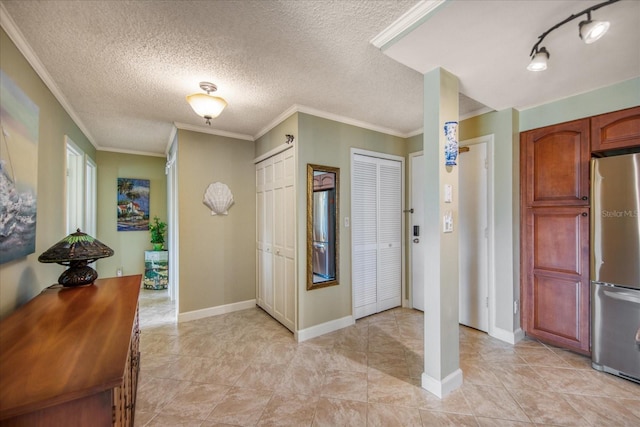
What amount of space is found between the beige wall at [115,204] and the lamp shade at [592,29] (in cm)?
561

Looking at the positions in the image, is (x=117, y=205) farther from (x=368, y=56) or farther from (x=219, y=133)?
(x=368, y=56)

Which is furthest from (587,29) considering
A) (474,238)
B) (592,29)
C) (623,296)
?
(474,238)

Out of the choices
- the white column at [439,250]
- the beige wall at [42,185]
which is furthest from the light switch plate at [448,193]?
the beige wall at [42,185]

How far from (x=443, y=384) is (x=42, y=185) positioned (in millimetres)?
3309

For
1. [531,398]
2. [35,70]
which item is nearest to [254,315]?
[531,398]

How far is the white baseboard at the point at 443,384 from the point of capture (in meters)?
1.88

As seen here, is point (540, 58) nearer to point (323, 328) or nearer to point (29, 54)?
point (323, 328)

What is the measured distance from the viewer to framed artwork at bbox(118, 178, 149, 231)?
184 inches

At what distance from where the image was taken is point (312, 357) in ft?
8.07

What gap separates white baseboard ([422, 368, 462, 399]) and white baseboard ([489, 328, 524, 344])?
103 centimetres

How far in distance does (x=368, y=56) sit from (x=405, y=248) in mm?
2581

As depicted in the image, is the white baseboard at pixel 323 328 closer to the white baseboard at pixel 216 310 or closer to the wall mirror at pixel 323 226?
the wall mirror at pixel 323 226

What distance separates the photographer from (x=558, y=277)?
2.49 metres

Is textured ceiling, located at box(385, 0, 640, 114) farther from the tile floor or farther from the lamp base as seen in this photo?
the lamp base
